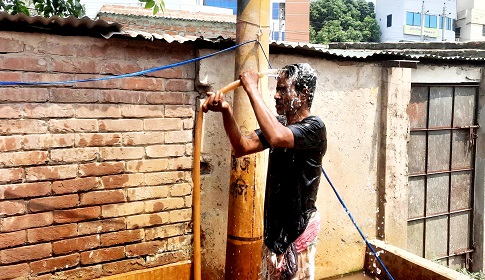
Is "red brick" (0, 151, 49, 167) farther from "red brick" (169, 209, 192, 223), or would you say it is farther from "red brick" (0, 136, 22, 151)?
"red brick" (169, 209, 192, 223)

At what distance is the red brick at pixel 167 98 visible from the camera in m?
3.81

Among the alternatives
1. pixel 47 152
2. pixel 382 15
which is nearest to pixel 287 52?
pixel 47 152

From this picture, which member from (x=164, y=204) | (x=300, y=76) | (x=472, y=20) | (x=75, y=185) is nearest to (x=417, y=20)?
(x=472, y=20)

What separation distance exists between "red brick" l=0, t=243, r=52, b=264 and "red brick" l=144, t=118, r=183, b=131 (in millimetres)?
1236

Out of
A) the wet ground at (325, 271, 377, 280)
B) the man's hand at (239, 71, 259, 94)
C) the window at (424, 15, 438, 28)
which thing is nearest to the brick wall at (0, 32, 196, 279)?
the man's hand at (239, 71, 259, 94)

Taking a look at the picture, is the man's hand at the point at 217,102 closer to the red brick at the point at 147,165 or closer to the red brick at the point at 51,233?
the red brick at the point at 147,165

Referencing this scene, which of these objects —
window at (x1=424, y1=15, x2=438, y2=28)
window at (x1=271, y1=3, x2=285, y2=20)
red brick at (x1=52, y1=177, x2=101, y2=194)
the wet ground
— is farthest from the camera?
window at (x1=424, y1=15, x2=438, y2=28)

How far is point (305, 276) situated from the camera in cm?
271

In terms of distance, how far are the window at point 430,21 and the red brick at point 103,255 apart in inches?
1813

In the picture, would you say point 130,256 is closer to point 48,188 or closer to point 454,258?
point 48,188

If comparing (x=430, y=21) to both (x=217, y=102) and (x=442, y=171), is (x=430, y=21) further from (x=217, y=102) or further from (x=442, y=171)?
(x=217, y=102)

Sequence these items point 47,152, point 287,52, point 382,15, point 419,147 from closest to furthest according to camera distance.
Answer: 1. point 47,152
2. point 287,52
3. point 419,147
4. point 382,15

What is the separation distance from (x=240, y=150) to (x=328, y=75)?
2.42 metres

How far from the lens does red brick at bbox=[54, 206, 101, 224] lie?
345 cm
